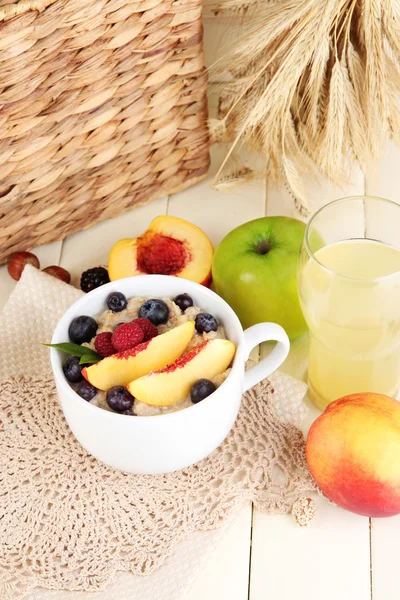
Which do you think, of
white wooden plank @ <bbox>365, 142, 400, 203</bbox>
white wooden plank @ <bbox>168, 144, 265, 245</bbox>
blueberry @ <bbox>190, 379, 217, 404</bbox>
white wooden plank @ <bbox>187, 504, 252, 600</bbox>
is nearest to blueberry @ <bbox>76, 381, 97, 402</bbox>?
blueberry @ <bbox>190, 379, 217, 404</bbox>

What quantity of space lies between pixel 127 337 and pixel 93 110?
1.14 ft

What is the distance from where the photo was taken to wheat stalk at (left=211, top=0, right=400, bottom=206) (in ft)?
3.25

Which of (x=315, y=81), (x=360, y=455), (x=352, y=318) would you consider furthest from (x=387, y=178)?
(x=360, y=455)

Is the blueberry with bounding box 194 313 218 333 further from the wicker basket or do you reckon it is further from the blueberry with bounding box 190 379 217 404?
the wicker basket

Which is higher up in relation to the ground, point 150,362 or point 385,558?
point 150,362

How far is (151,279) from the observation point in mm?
936

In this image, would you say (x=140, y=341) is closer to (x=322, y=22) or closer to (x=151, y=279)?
(x=151, y=279)

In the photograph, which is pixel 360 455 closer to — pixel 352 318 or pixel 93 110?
pixel 352 318

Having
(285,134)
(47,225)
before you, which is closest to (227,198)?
(285,134)

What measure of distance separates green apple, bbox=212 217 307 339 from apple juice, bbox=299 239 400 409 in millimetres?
73

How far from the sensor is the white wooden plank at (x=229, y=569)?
32.2 inches

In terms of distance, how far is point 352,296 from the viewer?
32.7 inches

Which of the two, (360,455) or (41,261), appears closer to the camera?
(360,455)

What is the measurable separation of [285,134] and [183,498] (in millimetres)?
533
